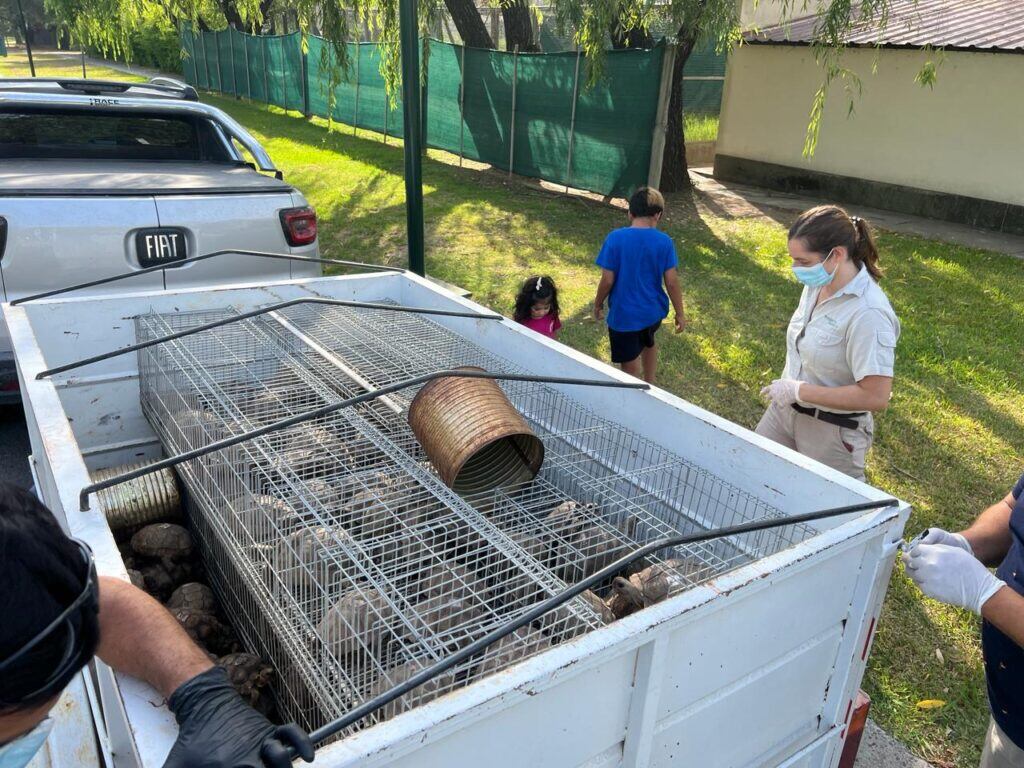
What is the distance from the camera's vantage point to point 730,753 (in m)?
1.88

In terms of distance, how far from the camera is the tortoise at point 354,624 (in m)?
1.83

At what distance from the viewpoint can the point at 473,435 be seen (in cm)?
225

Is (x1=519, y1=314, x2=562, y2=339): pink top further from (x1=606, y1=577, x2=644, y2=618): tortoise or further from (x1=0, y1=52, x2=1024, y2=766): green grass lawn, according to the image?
(x1=606, y1=577, x2=644, y2=618): tortoise

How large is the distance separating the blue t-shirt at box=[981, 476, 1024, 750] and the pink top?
2841mm

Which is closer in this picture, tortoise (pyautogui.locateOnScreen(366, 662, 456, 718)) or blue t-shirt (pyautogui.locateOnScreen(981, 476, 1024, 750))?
tortoise (pyautogui.locateOnScreen(366, 662, 456, 718))

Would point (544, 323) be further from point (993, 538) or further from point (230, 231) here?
point (993, 538)

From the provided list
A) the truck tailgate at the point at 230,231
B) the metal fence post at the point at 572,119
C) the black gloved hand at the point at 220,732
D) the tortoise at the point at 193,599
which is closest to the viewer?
the black gloved hand at the point at 220,732

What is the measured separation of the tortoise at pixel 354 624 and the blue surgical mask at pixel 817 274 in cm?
208

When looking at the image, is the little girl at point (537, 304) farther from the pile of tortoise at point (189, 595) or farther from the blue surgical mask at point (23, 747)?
the blue surgical mask at point (23, 747)

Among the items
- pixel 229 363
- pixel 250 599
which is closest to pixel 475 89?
pixel 229 363

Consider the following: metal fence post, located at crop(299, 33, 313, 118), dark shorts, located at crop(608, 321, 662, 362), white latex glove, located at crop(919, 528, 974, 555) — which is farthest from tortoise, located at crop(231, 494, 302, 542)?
metal fence post, located at crop(299, 33, 313, 118)

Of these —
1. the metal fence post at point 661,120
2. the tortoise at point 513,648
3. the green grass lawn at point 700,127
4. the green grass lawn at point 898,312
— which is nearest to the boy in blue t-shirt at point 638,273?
the green grass lawn at point 898,312

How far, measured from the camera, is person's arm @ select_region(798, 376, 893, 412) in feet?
9.56

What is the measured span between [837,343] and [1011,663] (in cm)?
135
